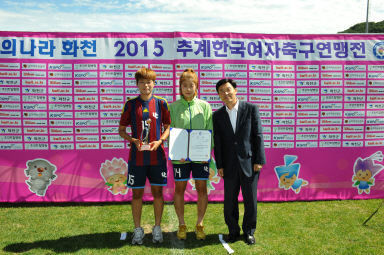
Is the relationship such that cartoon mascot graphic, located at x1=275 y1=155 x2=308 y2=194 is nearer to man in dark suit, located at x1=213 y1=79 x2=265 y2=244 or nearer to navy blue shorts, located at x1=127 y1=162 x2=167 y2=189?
man in dark suit, located at x1=213 y1=79 x2=265 y2=244

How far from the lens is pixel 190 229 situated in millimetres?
4203

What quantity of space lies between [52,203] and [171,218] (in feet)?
6.54

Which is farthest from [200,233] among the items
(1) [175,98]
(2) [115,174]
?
(1) [175,98]

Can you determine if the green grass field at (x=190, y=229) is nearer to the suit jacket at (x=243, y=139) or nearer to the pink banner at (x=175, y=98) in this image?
the pink banner at (x=175, y=98)

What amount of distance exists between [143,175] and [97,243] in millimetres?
945

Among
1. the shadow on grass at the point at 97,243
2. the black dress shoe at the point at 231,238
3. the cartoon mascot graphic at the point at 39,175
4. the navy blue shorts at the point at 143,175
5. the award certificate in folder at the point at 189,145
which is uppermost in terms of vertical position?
the award certificate in folder at the point at 189,145

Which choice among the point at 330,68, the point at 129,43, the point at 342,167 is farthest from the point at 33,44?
the point at 342,167

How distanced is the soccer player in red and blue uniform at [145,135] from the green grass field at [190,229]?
1.37ft

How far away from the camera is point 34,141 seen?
16.8ft

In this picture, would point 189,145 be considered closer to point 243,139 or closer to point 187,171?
point 187,171

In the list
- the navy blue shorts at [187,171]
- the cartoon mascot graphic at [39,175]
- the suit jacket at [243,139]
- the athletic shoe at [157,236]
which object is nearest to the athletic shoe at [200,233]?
the athletic shoe at [157,236]

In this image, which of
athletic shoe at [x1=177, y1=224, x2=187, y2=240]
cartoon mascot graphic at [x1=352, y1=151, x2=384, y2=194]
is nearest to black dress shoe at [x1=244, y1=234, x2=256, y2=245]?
athletic shoe at [x1=177, y1=224, x2=187, y2=240]

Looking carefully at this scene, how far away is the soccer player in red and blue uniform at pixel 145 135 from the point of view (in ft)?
11.9

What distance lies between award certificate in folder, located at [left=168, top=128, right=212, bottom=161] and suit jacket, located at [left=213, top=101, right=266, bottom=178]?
164 mm
